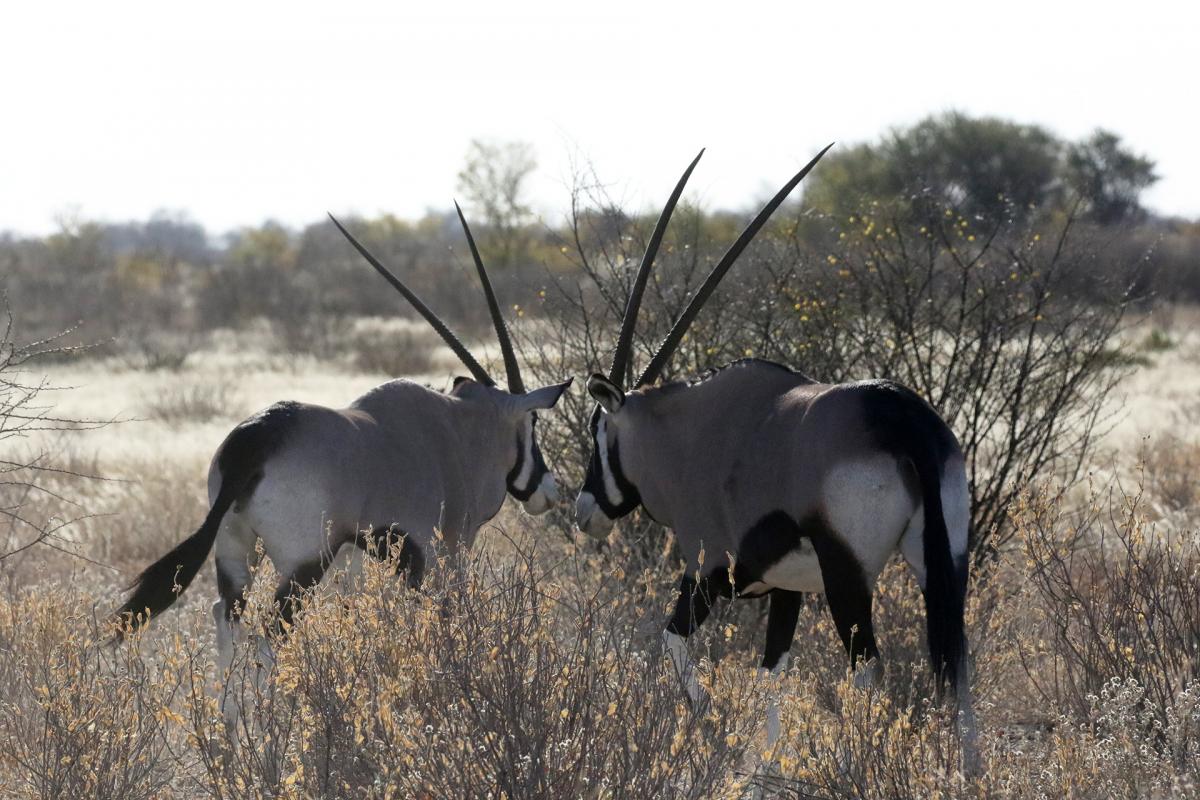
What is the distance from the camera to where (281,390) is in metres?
23.3

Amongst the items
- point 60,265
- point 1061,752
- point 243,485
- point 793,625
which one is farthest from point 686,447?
point 60,265

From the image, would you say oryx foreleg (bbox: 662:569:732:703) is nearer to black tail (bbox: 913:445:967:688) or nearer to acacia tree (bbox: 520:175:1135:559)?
black tail (bbox: 913:445:967:688)

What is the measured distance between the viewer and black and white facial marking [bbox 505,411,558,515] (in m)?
7.35

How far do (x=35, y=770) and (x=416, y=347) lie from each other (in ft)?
81.7

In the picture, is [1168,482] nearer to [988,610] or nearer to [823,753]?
[988,610]

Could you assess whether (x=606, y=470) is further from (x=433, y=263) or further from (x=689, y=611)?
(x=433, y=263)

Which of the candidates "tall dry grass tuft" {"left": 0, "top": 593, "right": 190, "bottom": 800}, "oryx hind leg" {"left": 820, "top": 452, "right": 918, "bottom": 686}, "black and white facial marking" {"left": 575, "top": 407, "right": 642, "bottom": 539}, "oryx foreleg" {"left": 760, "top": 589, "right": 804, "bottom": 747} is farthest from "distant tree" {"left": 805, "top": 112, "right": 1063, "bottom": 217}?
"tall dry grass tuft" {"left": 0, "top": 593, "right": 190, "bottom": 800}

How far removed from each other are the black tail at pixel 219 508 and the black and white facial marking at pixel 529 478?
1706mm

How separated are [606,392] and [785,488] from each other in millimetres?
1243

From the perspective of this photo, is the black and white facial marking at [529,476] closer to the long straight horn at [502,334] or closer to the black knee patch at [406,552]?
the long straight horn at [502,334]

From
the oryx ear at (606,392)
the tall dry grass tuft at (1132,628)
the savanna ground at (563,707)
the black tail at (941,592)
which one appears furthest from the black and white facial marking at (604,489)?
the black tail at (941,592)

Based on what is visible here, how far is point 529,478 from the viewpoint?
7.36 metres

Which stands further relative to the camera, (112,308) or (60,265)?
(60,265)

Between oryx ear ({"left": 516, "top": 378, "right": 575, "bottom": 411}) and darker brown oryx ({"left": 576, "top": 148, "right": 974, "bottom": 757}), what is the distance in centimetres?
47
